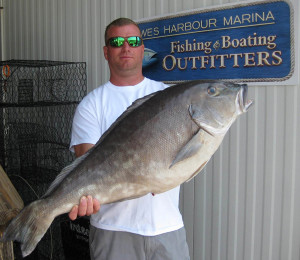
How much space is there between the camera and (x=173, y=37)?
3627mm

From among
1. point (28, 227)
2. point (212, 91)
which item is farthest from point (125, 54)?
point (28, 227)

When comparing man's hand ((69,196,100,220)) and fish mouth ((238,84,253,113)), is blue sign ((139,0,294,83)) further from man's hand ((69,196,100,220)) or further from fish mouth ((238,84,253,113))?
man's hand ((69,196,100,220))

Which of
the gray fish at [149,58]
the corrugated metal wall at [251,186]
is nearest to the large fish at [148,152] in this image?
the corrugated metal wall at [251,186]

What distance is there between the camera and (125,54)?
2.37 meters

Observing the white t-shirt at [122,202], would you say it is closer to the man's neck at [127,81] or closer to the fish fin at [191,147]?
the man's neck at [127,81]

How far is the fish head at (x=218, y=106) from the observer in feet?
5.84

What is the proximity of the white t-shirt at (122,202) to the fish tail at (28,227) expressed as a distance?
50 centimetres

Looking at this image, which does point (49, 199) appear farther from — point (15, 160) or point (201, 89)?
point (15, 160)

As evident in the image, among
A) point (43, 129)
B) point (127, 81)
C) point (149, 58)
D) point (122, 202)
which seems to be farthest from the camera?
point (43, 129)

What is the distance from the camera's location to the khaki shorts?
2289 millimetres

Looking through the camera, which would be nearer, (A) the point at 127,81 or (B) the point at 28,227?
(B) the point at 28,227

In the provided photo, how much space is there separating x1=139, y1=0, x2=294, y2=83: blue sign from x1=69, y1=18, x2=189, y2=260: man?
979 millimetres

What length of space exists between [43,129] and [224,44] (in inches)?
113

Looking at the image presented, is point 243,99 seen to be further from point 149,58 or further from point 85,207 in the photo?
point 149,58
